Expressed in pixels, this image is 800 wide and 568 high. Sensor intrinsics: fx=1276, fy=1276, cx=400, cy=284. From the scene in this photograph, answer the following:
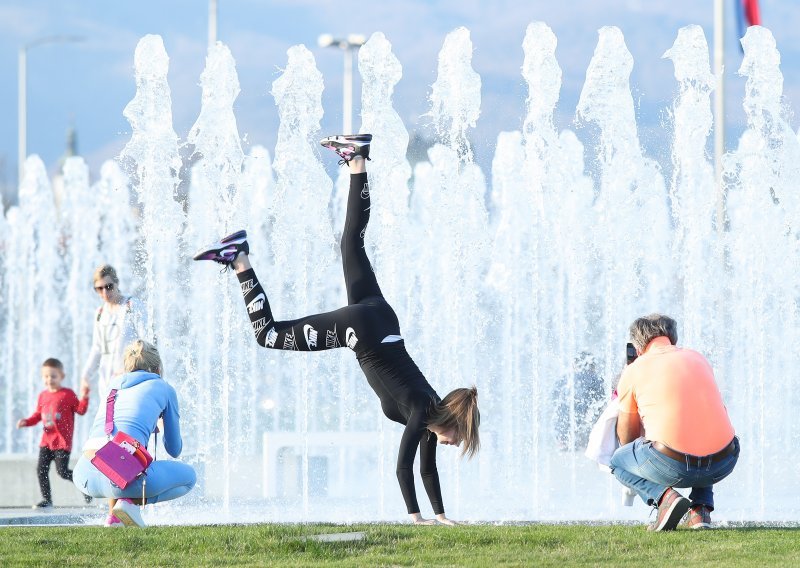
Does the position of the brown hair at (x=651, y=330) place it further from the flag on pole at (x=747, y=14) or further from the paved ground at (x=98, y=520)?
the flag on pole at (x=747, y=14)

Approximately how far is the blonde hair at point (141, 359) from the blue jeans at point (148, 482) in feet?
1.85

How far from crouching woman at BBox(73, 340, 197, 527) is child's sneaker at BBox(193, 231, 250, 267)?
714mm

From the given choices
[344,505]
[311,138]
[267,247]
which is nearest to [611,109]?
[311,138]

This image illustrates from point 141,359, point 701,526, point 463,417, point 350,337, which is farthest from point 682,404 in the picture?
point 141,359

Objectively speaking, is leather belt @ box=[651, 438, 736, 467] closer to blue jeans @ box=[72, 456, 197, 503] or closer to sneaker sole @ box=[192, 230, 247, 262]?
blue jeans @ box=[72, 456, 197, 503]

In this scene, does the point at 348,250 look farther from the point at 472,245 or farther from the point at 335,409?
the point at 335,409

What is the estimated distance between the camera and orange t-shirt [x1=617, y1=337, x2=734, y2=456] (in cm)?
637

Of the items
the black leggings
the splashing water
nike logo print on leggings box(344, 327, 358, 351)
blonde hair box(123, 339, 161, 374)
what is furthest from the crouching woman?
the splashing water

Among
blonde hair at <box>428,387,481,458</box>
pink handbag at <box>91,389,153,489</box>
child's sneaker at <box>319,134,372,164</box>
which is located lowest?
pink handbag at <box>91,389,153,489</box>

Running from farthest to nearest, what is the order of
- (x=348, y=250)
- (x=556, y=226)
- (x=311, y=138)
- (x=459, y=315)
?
(x=459, y=315), (x=556, y=226), (x=311, y=138), (x=348, y=250)

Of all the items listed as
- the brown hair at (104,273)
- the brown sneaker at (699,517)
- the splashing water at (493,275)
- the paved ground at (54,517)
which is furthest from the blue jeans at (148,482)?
the brown sneaker at (699,517)

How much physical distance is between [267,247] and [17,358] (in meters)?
6.56

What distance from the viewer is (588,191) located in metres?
17.1

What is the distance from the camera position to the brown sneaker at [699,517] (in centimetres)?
674
